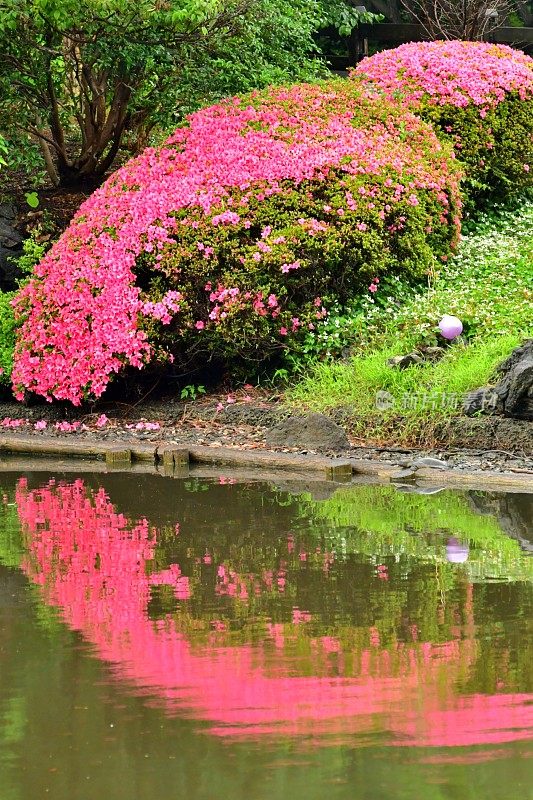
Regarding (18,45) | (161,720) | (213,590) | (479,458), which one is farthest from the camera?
(18,45)

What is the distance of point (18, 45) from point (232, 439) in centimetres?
537

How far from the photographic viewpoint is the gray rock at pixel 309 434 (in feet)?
32.0

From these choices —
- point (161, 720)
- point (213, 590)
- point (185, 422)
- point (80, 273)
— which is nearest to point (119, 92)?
point (80, 273)

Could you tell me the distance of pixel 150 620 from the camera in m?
5.57

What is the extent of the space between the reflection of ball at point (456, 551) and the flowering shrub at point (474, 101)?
25.9ft

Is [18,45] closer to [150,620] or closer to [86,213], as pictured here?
[86,213]

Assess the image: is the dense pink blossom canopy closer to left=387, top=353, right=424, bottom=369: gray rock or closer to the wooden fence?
left=387, top=353, right=424, bottom=369: gray rock

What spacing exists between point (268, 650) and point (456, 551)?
2.03 metres

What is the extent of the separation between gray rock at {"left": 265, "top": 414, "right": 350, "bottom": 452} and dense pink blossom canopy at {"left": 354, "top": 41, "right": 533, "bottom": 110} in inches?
220

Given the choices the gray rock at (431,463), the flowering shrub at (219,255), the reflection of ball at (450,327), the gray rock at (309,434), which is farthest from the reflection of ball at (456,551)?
the flowering shrub at (219,255)

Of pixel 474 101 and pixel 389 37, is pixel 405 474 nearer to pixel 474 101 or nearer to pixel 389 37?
pixel 474 101

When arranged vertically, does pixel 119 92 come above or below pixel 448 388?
above

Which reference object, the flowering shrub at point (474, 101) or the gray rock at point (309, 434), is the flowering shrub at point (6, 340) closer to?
the gray rock at point (309, 434)

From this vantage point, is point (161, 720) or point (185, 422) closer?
point (161, 720)
